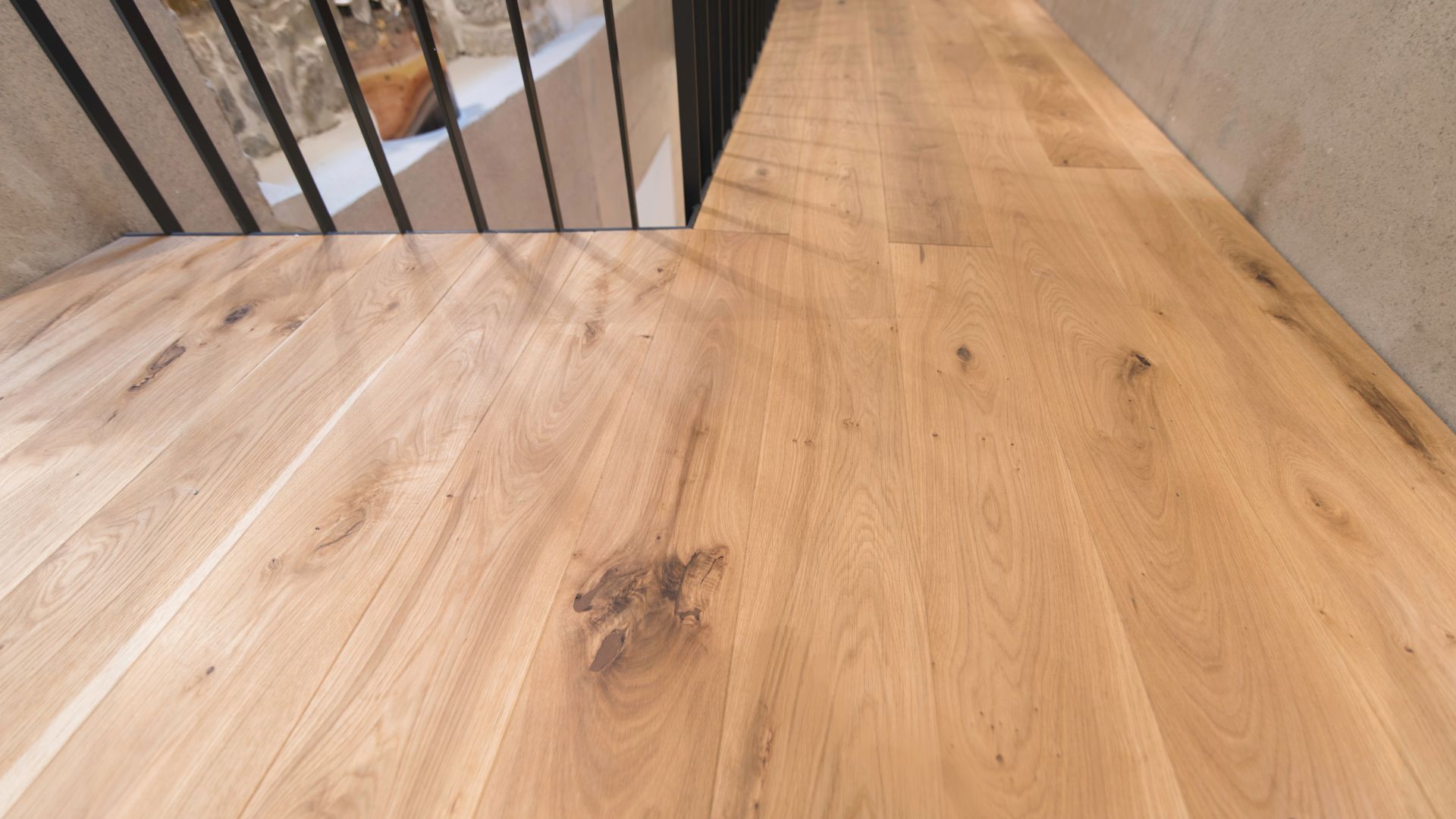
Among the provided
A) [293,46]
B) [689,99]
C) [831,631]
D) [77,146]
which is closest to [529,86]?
[689,99]

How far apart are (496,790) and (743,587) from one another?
12.6 inches

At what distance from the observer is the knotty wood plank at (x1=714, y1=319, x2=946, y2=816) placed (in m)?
0.64

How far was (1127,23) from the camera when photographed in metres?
2.30

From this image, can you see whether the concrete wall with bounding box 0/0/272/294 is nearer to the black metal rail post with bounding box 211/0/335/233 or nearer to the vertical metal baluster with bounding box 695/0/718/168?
the black metal rail post with bounding box 211/0/335/233

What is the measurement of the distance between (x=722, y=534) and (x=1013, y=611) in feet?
1.14

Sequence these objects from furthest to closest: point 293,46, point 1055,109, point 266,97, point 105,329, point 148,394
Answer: point 293,46
point 1055,109
point 266,97
point 105,329
point 148,394

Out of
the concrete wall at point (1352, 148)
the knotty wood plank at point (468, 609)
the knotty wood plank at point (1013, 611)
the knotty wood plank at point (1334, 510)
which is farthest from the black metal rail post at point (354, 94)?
the concrete wall at point (1352, 148)

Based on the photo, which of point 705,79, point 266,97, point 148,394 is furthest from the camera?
point 705,79

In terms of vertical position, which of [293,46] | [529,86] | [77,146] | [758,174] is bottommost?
[293,46]

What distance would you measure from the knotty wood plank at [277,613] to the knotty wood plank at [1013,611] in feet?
2.18

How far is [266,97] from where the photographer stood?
139cm

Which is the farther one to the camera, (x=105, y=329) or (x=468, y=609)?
(x=105, y=329)

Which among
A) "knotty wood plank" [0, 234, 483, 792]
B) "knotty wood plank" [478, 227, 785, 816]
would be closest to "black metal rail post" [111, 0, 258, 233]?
"knotty wood plank" [0, 234, 483, 792]

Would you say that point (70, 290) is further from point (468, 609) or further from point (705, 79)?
point (705, 79)
